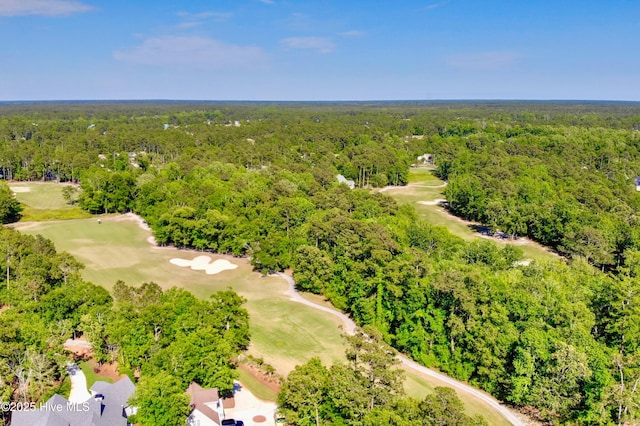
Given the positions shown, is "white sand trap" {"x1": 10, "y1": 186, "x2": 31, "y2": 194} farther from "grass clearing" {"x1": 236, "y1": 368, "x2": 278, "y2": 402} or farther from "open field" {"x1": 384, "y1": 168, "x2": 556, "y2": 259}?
"grass clearing" {"x1": 236, "y1": 368, "x2": 278, "y2": 402}

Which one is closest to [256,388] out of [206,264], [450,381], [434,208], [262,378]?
[262,378]

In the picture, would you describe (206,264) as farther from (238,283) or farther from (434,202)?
(434,202)

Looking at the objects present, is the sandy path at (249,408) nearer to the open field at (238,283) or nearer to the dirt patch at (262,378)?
the open field at (238,283)

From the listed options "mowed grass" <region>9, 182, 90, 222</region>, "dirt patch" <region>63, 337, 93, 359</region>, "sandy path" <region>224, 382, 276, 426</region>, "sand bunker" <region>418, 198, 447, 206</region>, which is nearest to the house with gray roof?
"sandy path" <region>224, 382, 276, 426</region>

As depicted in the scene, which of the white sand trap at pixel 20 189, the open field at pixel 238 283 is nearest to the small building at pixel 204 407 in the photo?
the open field at pixel 238 283

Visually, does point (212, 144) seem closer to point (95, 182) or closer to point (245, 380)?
point (95, 182)

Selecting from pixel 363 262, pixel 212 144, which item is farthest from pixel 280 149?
pixel 363 262
